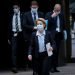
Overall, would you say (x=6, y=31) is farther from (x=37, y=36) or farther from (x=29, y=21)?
(x=37, y=36)

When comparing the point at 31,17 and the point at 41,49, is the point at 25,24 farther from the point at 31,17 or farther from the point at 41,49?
the point at 41,49

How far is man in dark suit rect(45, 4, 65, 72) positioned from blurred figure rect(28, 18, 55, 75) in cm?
186

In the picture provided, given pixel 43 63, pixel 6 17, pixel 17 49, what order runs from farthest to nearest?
pixel 6 17 → pixel 17 49 → pixel 43 63

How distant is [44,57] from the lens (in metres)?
10.5

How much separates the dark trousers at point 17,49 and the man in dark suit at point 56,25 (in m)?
0.97

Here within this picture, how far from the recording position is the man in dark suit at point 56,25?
12631 mm

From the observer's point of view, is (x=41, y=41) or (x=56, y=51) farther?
(x=56, y=51)

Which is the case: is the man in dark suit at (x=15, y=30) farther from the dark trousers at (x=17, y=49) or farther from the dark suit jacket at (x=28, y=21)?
the dark suit jacket at (x=28, y=21)

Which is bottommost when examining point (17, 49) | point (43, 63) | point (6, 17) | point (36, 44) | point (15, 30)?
point (43, 63)

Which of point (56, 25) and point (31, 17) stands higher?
point (31, 17)

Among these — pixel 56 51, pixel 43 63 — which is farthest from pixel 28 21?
pixel 43 63

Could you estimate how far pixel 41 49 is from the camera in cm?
1055

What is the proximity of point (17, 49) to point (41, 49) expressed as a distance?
2.55 meters

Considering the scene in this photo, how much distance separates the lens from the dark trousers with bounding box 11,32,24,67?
1282 centimetres
